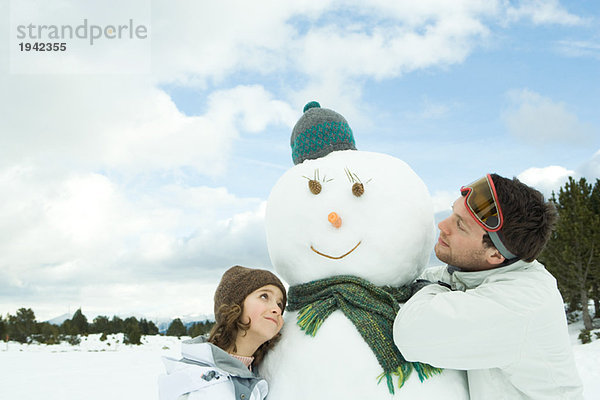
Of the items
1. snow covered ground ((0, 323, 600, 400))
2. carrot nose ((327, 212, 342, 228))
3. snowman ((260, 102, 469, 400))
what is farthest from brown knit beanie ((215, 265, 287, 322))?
snow covered ground ((0, 323, 600, 400))

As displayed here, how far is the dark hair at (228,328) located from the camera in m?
2.43

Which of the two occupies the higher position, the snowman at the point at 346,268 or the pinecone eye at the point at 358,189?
the pinecone eye at the point at 358,189

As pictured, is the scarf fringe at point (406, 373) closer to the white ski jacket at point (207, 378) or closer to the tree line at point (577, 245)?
the white ski jacket at point (207, 378)

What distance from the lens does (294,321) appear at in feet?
8.09

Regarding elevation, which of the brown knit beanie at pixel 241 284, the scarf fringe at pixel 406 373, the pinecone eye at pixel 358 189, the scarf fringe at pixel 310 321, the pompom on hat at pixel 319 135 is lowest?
the scarf fringe at pixel 406 373

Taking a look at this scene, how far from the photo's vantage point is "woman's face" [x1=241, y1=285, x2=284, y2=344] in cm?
237

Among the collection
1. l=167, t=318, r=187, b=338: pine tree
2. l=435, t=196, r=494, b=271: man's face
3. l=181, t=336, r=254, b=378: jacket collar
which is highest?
l=435, t=196, r=494, b=271: man's face

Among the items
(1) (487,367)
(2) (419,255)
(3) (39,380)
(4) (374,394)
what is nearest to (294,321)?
(4) (374,394)

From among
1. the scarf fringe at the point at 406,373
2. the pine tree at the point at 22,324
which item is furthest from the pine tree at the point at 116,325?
the scarf fringe at the point at 406,373

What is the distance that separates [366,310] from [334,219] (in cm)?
46

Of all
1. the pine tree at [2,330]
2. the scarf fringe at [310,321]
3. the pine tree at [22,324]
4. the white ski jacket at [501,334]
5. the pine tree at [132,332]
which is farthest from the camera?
the pine tree at [22,324]

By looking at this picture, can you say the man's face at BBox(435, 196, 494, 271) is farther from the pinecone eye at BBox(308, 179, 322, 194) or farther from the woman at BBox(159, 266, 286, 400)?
the woman at BBox(159, 266, 286, 400)

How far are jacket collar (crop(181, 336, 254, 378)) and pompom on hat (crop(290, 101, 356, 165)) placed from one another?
1219 mm

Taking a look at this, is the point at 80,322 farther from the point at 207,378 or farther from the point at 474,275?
the point at 474,275
